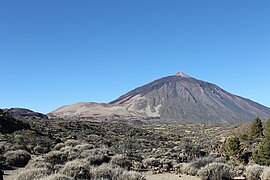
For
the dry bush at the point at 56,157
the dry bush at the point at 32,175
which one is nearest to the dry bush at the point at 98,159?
the dry bush at the point at 56,157

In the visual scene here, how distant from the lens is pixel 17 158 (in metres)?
18.3

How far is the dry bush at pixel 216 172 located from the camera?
13.7 meters

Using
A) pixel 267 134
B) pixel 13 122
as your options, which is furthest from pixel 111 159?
pixel 13 122

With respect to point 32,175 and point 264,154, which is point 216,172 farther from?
point 32,175

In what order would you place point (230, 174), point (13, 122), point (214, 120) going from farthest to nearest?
point (214, 120) < point (13, 122) < point (230, 174)

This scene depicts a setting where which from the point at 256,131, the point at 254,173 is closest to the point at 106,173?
the point at 254,173

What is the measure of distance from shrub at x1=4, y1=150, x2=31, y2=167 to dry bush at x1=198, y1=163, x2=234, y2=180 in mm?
9137

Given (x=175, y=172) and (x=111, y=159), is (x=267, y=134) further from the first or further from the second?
(x=111, y=159)

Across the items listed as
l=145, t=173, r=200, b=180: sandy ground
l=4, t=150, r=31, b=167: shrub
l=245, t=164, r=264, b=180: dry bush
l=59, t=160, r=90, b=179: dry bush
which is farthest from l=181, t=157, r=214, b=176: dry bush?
l=4, t=150, r=31, b=167: shrub

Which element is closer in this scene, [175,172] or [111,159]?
[175,172]

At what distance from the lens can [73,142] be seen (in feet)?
89.8

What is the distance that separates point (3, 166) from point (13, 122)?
80.9ft

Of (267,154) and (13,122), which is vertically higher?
(13,122)

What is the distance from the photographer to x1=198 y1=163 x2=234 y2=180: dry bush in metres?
13.7
